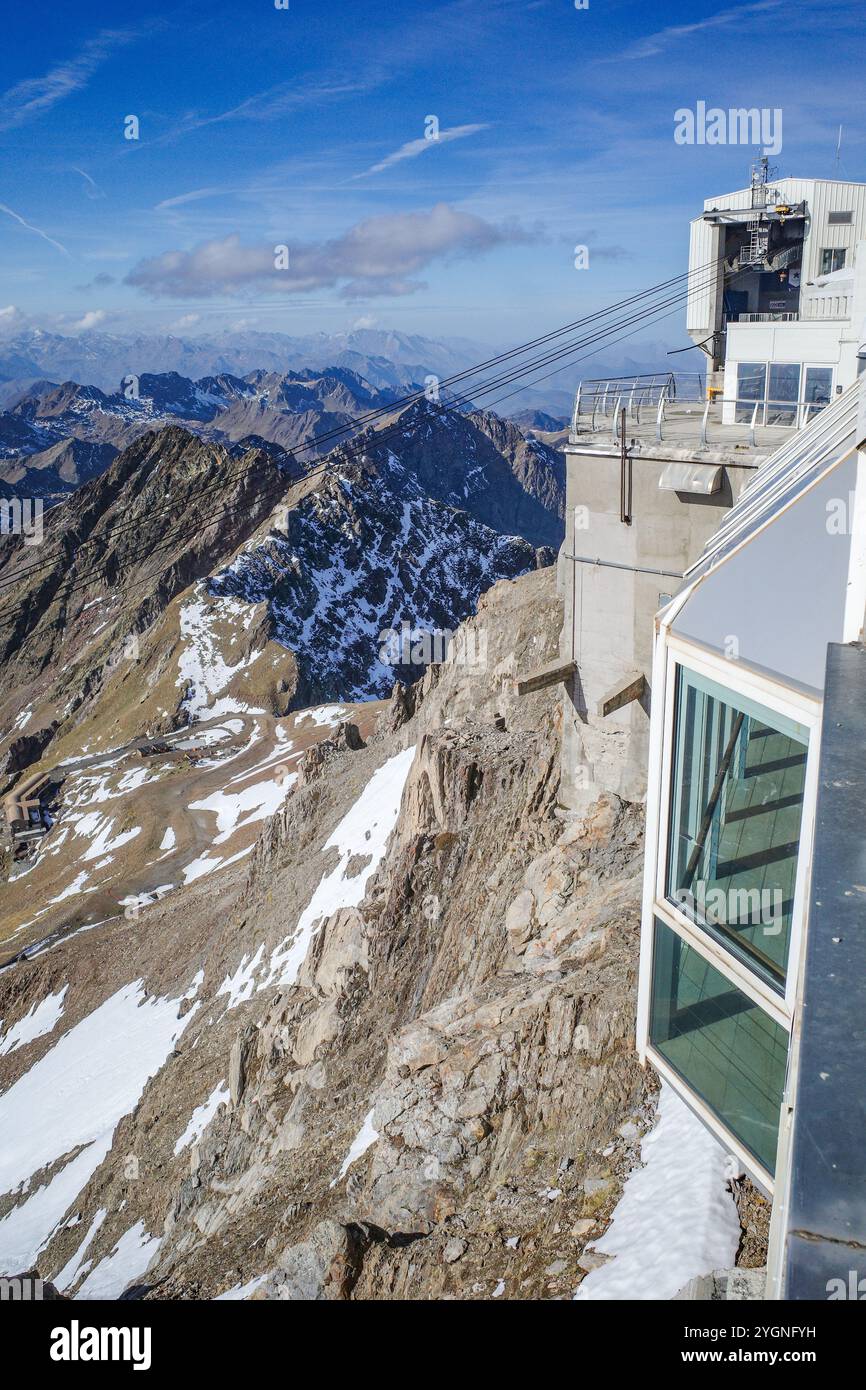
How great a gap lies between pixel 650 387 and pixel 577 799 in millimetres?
10216

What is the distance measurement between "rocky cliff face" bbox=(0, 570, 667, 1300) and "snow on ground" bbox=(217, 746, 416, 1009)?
0.52ft

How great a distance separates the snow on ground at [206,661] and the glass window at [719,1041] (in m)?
115

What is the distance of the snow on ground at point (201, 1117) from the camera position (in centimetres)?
2934

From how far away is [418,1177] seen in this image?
42.9ft

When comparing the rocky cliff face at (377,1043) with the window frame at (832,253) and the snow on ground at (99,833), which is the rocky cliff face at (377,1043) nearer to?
the window frame at (832,253)

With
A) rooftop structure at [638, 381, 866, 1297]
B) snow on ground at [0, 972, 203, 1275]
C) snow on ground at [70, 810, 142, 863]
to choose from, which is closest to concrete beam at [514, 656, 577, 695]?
rooftop structure at [638, 381, 866, 1297]


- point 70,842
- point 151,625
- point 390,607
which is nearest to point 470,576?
point 390,607

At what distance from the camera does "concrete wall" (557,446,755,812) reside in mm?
17812

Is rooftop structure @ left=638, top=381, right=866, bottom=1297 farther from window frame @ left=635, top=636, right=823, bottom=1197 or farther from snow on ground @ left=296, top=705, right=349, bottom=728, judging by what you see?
snow on ground @ left=296, top=705, right=349, bottom=728

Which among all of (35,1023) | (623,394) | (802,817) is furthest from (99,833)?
(802,817)

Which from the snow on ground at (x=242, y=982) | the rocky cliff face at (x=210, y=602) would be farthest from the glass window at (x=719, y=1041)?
the rocky cliff face at (x=210, y=602)

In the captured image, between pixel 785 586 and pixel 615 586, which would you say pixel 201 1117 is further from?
pixel 785 586

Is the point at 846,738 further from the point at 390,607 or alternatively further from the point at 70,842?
the point at 390,607
